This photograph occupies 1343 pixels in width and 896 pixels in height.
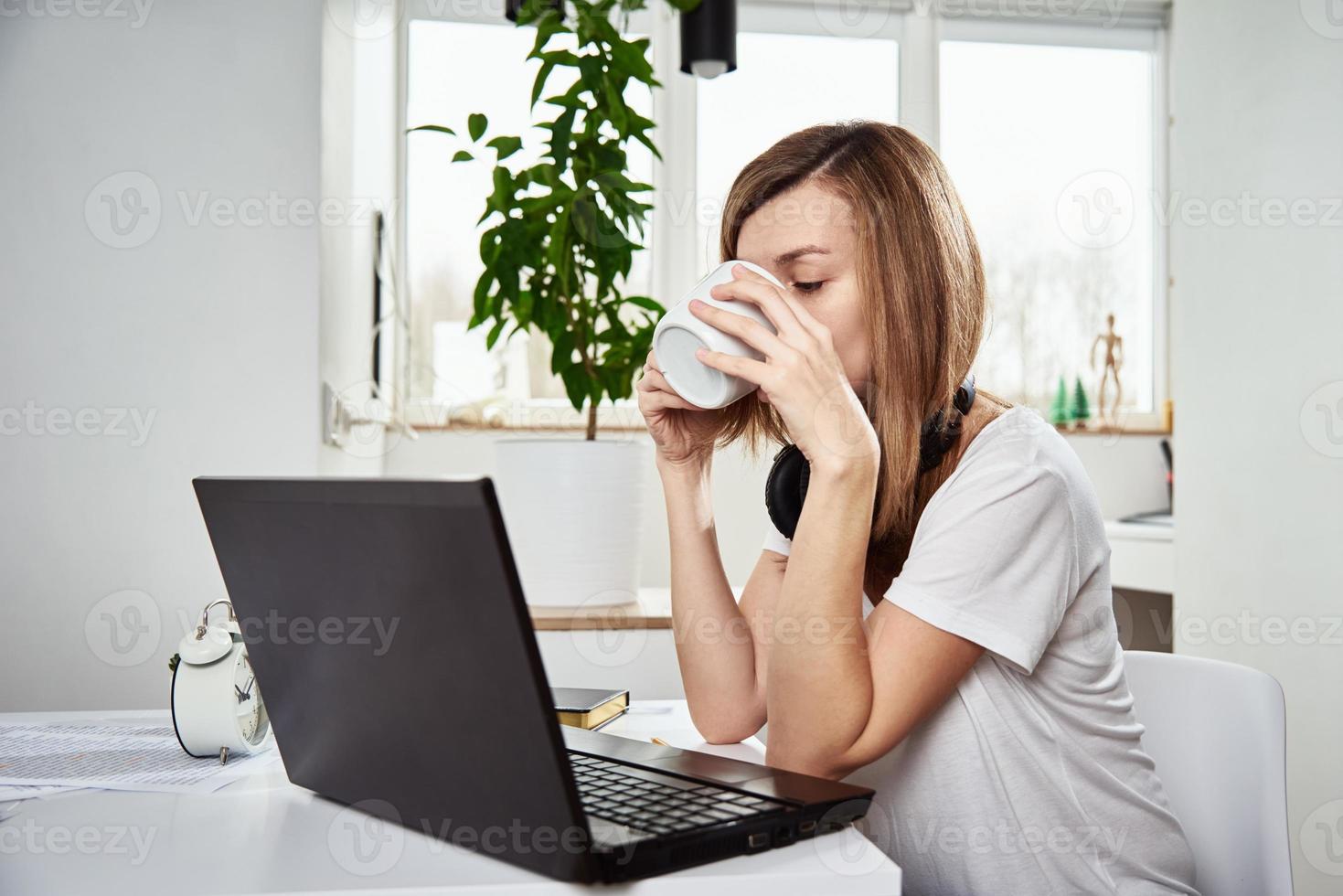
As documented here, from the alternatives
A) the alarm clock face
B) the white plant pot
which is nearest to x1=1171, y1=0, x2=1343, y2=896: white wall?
the white plant pot

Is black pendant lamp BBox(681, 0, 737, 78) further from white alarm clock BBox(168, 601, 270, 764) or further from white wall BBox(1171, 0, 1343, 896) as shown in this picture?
white alarm clock BBox(168, 601, 270, 764)

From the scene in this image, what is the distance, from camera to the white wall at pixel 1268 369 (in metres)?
1.66

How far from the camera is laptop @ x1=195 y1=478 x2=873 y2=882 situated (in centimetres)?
53

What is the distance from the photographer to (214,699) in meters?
0.85

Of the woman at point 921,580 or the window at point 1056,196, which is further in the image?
the window at point 1056,196

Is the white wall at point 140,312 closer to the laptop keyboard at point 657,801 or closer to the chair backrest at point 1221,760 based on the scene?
the laptop keyboard at point 657,801

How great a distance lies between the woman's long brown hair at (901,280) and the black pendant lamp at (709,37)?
1.07m

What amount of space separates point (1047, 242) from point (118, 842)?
3.14 m

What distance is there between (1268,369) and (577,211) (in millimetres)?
1204

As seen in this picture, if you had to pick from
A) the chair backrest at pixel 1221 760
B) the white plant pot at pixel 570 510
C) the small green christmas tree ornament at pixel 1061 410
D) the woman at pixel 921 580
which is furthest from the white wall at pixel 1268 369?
the small green christmas tree ornament at pixel 1061 410

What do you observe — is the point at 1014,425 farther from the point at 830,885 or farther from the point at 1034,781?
the point at 830,885

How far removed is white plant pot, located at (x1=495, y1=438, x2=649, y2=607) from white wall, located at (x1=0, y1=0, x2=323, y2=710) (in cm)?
38

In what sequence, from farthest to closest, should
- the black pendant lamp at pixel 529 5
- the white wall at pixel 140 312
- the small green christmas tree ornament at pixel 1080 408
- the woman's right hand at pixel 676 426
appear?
the small green christmas tree ornament at pixel 1080 408, the black pendant lamp at pixel 529 5, the white wall at pixel 140 312, the woman's right hand at pixel 676 426

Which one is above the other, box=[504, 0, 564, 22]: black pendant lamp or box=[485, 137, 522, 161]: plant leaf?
box=[504, 0, 564, 22]: black pendant lamp
